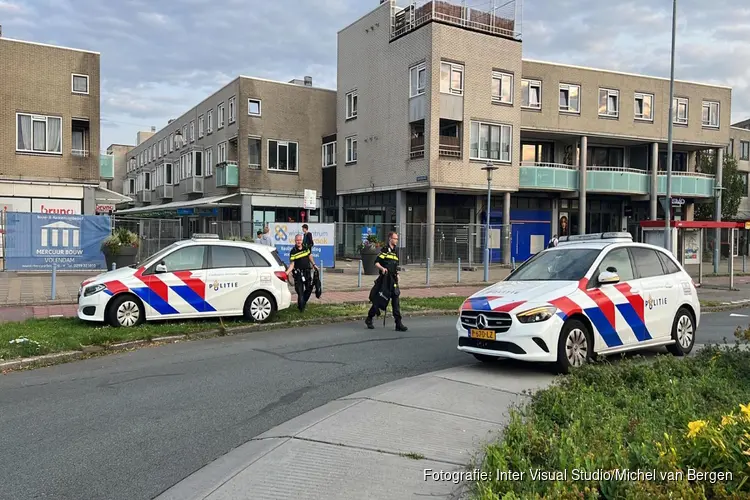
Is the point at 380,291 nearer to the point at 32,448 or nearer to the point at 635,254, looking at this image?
the point at 635,254

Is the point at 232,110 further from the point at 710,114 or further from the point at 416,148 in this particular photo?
the point at 710,114

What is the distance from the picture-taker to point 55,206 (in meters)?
26.8

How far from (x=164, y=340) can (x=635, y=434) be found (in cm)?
835

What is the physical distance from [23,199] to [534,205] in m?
25.0

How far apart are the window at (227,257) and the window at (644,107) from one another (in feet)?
95.2

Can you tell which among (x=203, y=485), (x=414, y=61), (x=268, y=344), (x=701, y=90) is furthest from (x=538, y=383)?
(x=701, y=90)

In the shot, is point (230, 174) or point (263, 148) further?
point (263, 148)

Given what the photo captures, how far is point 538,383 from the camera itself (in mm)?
7238

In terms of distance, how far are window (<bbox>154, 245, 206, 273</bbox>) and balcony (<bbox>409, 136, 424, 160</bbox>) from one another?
18.5 m

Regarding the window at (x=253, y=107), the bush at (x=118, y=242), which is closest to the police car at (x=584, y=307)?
the bush at (x=118, y=242)

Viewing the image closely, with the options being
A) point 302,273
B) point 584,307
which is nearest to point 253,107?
point 302,273

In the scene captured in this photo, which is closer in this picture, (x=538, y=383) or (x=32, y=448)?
(x=32, y=448)

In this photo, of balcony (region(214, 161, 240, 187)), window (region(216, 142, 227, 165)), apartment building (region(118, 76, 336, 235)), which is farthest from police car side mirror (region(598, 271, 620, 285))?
window (region(216, 142, 227, 165))

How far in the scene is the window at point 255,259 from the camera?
492 inches
